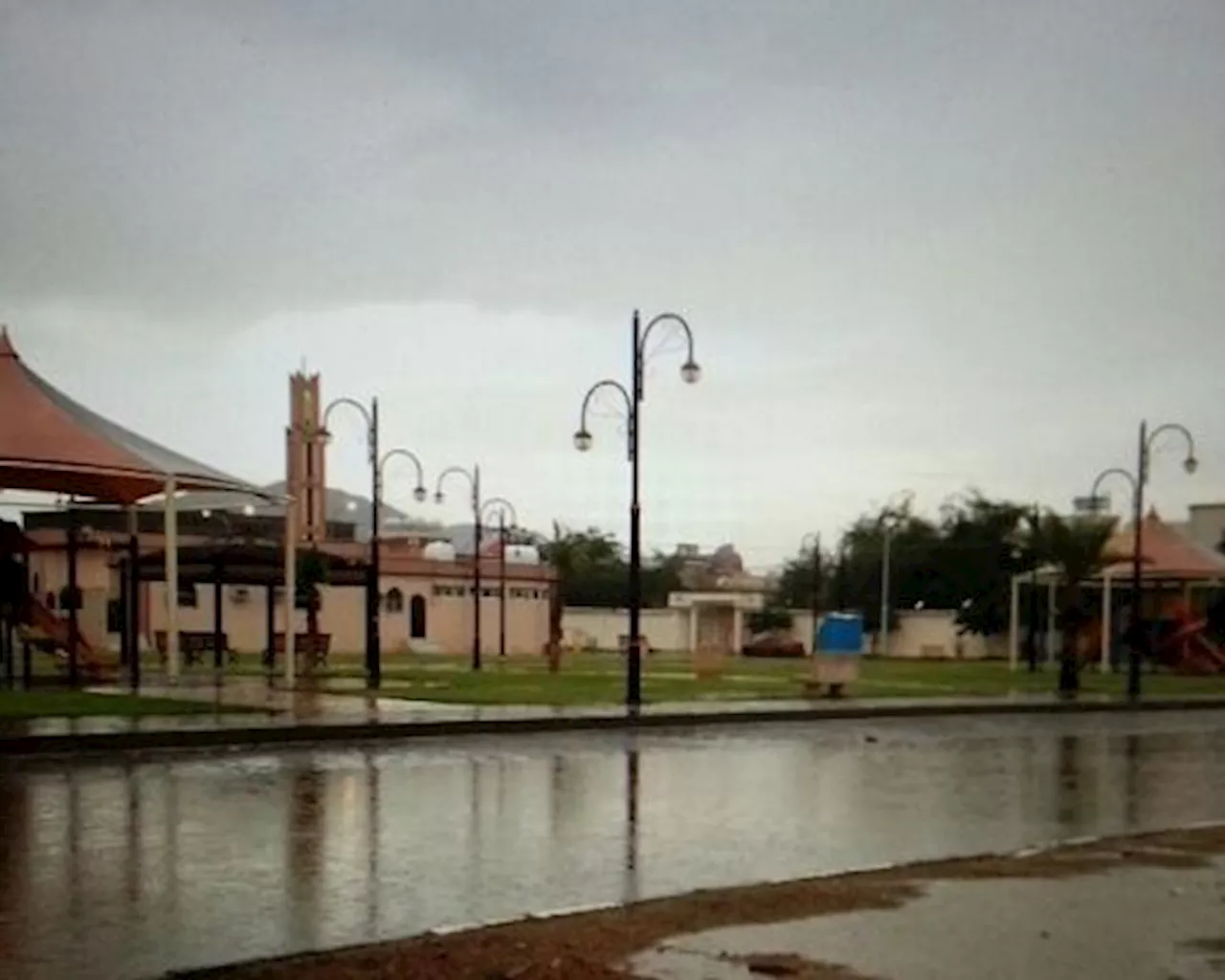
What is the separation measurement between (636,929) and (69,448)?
1992 cm

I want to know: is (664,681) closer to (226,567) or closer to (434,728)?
(226,567)

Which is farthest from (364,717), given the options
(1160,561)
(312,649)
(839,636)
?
(1160,561)

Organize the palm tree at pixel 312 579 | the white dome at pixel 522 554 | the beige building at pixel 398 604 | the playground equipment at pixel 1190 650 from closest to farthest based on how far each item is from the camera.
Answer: the palm tree at pixel 312 579, the playground equipment at pixel 1190 650, the beige building at pixel 398 604, the white dome at pixel 522 554

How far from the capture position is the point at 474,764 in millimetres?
18391

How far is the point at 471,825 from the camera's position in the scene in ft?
43.5

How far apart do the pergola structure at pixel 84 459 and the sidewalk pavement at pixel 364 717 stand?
7.16 feet

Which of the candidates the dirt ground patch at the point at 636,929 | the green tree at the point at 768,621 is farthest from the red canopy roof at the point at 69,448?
the green tree at the point at 768,621

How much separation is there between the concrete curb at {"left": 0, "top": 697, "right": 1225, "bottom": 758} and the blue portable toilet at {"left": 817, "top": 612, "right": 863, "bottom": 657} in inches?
95.0

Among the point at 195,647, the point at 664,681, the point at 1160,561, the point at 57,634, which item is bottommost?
the point at 664,681

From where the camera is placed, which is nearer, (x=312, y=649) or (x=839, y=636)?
(x=839, y=636)

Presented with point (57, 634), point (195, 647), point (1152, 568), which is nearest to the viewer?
point (57, 634)

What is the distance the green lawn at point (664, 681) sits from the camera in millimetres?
30719

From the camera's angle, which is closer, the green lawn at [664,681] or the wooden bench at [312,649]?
the green lawn at [664,681]

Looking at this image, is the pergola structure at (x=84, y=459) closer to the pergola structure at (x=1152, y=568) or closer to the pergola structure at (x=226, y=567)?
the pergola structure at (x=226, y=567)
